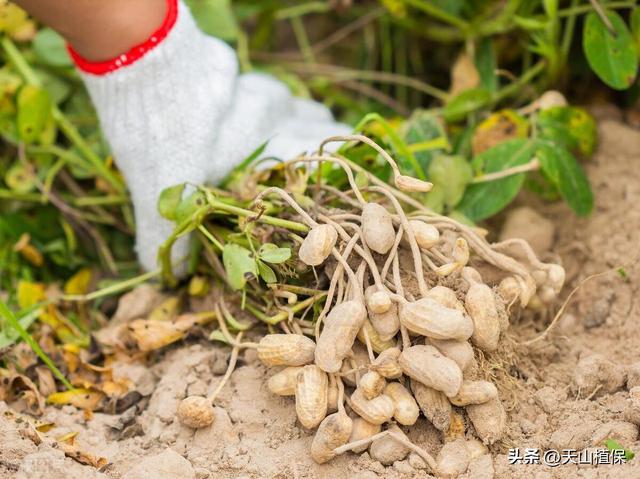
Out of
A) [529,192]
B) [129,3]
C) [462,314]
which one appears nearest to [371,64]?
[529,192]

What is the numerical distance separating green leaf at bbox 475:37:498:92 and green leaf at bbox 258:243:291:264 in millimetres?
677

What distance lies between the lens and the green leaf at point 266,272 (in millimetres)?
1025

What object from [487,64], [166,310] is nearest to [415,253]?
[166,310]

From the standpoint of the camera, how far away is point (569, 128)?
1343mm

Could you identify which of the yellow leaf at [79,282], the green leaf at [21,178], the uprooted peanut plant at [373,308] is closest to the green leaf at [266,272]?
the uprooted peanut plant at [373,308]

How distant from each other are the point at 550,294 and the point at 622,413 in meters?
0.19

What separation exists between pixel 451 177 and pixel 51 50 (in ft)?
2.69

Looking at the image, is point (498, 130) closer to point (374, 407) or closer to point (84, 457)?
point (374, 407)

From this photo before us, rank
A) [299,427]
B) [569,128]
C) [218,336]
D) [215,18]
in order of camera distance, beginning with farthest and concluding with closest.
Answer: [215,18]
[569,128]
[218,336]
[299,427]

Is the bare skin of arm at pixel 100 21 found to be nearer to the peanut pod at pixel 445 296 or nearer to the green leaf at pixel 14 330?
the green leaf at pixel 14 330

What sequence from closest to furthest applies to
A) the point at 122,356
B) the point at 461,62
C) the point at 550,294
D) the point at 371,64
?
the point at 550,294, the point at 122,356, the point at 461,62, the point at 371,64

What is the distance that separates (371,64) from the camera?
5.81ft

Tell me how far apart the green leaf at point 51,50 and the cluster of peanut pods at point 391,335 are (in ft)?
2.24

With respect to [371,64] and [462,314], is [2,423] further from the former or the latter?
[371,64]
